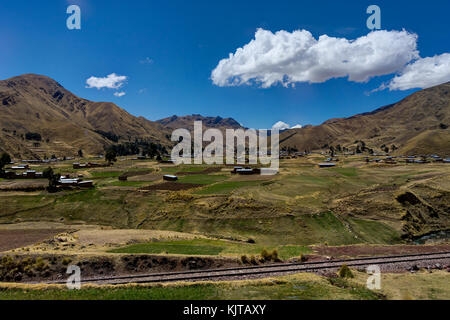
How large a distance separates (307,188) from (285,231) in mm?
26968

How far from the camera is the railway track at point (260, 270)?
24.6 m

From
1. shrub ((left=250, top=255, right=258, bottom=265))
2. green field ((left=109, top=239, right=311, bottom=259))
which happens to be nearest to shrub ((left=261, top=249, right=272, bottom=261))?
shrub ((left=250, top=255, right=258, bottom=265))

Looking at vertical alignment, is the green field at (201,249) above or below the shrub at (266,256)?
below

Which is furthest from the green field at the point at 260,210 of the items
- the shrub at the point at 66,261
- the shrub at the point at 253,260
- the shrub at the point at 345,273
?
the shrub at the point at 66,261

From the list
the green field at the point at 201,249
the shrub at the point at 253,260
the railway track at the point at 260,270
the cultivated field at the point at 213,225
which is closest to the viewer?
the railway track at the point at 260,270

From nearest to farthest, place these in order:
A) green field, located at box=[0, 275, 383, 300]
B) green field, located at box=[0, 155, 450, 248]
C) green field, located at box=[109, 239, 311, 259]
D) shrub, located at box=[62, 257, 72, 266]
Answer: green field, located at box=[0, 275, 383, 300], shrub, located at box=[62, 257, 72, 266], green field, located at box=[109, 239, 311, 259], green field, located at box=[0, 155, 450, 248]

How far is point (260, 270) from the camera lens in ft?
85.4

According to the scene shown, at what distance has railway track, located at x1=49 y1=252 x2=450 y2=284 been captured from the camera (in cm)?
2459

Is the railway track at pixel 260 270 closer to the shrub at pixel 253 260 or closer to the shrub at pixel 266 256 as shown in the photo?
the shrub at pixel 253 260

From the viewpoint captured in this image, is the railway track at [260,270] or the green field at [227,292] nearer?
the green field at [227,292]

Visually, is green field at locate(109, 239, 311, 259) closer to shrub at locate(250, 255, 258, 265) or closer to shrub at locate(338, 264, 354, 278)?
shrub at locate(250, 255, 258, 265)
